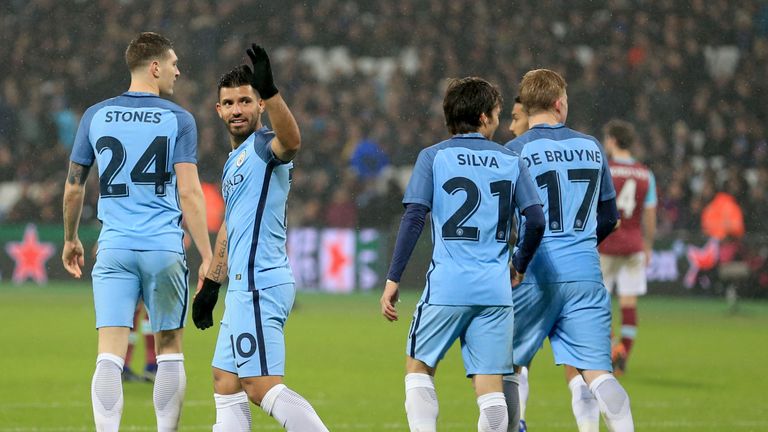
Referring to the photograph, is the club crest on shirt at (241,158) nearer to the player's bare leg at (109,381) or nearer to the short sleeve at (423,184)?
the short sleeve at (423,184)

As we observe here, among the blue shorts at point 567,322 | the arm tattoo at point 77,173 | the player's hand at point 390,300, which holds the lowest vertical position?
the blue shorts at point 567,322

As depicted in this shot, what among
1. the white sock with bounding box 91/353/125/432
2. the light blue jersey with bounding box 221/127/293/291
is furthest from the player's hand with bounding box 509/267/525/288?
the white sock with bounding box 91/353/125/432

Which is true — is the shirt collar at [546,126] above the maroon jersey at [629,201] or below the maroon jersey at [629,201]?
above

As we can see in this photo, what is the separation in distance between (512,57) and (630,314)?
13.8 metres

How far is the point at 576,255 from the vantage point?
20.2ft

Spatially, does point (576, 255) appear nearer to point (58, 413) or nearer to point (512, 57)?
point (58, 413)

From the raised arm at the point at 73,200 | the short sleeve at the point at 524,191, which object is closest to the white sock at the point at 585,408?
the short sleeve at the point at 524,191

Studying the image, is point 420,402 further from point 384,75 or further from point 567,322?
point 384,75

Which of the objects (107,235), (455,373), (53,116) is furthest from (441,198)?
(53,116)

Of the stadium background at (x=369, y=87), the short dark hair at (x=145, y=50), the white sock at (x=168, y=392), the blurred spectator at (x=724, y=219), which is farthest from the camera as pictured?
the stadium background at (x=369, y=87)

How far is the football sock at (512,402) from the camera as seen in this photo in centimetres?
625

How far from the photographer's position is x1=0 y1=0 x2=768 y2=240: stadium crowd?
22.0 metres

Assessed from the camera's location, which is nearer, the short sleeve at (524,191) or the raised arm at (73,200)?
the short sleeve at (524,191)

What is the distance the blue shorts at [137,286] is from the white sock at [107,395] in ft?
0.70
